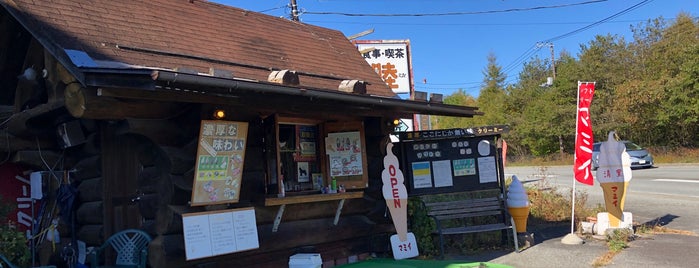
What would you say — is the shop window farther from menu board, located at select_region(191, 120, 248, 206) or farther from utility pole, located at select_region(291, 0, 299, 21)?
utility pole, located at select_region(291, 0, 299, 21)

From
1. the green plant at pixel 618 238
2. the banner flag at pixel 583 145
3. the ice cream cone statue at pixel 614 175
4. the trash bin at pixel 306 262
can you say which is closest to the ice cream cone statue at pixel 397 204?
the trash bin at pixel 306 262

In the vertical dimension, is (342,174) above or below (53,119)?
below

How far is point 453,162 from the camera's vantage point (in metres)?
8.31

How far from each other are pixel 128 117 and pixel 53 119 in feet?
7.13

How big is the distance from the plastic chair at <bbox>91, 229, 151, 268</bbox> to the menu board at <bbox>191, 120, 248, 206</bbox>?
0.77 meters

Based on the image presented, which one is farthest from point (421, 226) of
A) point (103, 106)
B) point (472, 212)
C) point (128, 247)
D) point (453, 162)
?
point (103, 106)

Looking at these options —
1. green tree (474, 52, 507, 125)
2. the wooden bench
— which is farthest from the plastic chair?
green tree (474, 52, 507, 125)

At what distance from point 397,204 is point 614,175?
4.04 metres

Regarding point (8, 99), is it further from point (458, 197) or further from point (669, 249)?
point (669, 249)

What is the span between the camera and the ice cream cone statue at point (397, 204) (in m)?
7.41

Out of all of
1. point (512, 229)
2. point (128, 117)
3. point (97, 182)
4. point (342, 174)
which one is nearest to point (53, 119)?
point (97, 182)

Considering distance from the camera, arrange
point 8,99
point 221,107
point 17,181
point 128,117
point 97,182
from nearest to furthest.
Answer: point 128,117 → point 221,107 → point 97,182 → point 17,181 → point 8,99

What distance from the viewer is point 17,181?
23.1ft

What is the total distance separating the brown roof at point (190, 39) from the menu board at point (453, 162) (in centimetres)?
137
